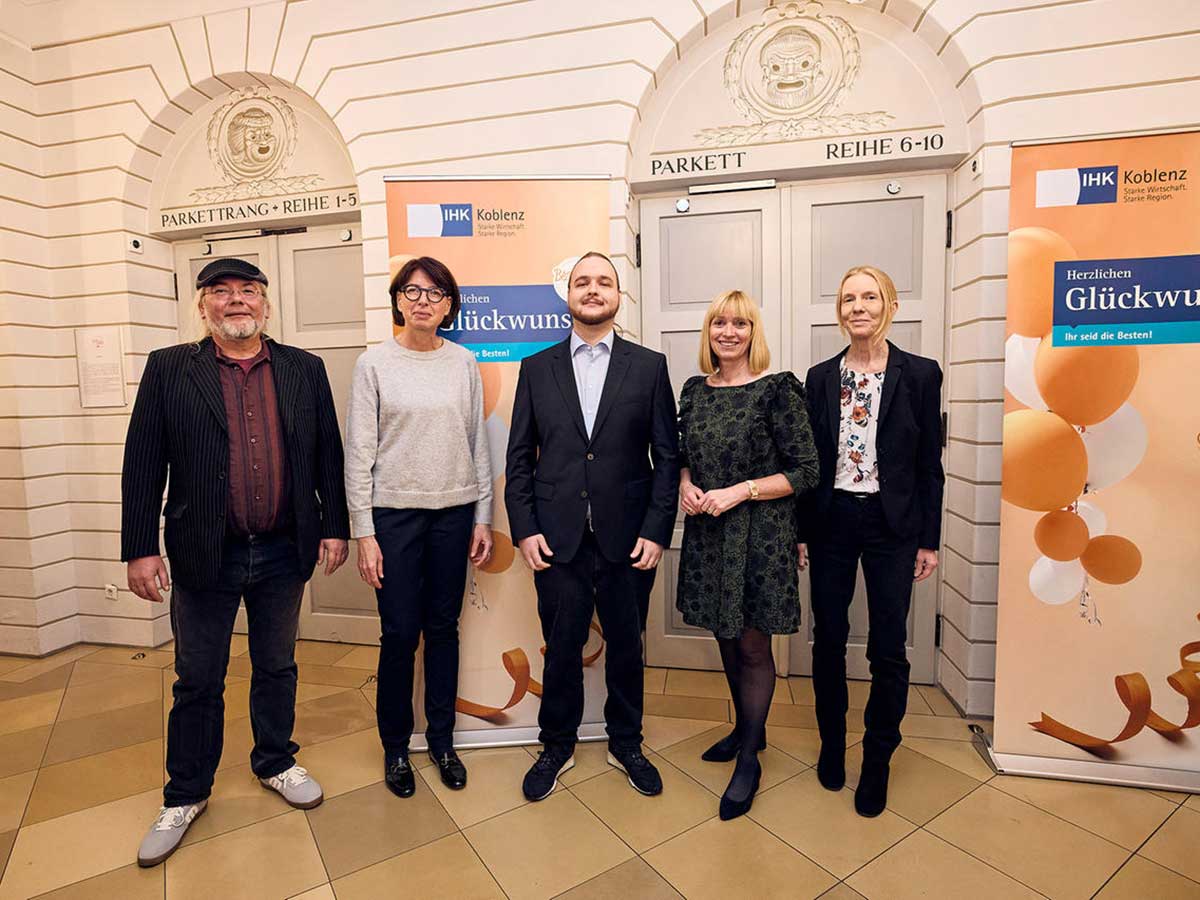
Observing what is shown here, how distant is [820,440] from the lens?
2.05 meters

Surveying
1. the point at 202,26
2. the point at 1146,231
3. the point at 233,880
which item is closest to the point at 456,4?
the point at 202,26

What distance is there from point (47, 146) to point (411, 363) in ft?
10.2

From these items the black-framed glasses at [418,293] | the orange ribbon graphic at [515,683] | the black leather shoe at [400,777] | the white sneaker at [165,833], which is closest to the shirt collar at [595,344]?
the black-framed glasses at [418,293]

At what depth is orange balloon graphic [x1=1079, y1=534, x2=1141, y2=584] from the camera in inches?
83.3

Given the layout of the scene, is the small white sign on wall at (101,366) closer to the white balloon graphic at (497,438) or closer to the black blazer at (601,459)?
the white balloon graphic at (497,438)

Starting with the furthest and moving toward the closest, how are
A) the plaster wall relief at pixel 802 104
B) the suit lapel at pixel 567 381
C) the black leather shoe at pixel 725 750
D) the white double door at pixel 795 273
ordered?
the white double door at pixel 795 273
the plaster wall relief at pixel 802 104
the black leather shoe at pixel 725 750
the suit lapel at pixel 567 381

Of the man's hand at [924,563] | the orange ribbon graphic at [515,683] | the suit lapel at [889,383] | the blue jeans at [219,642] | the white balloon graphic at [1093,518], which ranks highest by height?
the suit lapel at [889,383]

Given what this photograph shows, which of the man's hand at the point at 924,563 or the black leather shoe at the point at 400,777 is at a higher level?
the man's hand at the point at 924,563

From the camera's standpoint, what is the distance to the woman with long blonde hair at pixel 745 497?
195cm

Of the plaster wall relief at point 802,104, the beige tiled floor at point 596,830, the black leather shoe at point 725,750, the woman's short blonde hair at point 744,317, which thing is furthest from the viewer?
the plaster wall relief at point 802,104

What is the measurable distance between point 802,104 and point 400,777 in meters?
3.23

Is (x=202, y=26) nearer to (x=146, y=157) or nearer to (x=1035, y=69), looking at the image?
(x=146, y=157)

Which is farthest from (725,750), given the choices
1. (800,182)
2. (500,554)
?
(800,182)

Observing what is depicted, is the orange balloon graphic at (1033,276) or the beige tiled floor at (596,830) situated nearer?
the beige tiled floor at (596,830)
